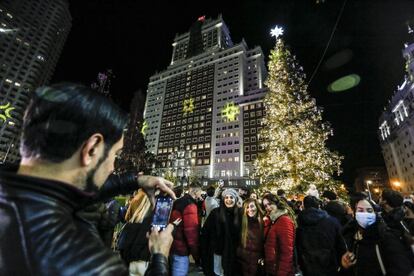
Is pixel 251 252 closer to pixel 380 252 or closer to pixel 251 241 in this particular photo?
pixel 251 241

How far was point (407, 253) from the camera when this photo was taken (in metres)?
2.45

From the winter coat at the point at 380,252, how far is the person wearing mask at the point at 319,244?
345 mm

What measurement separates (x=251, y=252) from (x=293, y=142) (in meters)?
12.1

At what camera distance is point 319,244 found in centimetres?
381

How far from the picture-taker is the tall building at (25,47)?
77.5 meters

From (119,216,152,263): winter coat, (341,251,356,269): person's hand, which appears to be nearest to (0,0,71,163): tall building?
(119,216,152,263): winter coat

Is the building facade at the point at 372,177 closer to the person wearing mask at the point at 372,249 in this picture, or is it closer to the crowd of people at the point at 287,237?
the crowd of people at the point at 287,237

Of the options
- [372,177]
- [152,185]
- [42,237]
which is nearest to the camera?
[42,237]

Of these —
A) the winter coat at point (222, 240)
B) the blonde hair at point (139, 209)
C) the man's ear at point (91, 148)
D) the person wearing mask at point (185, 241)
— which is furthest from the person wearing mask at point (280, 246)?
the man's ear at point (91, 148)

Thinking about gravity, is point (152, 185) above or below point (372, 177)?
below

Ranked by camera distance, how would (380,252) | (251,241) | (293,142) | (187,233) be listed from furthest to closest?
1. (293,142)
2. (251,241)
3. (187,233)
4. (380,252)

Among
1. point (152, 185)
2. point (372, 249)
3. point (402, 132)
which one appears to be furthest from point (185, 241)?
point (402, 132)

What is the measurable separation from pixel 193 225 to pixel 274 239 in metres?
1.57

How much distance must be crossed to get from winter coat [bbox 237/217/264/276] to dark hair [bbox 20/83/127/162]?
4.08m
